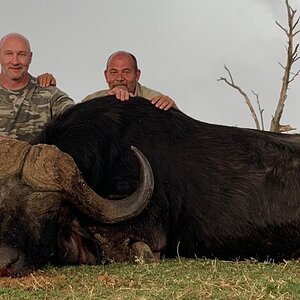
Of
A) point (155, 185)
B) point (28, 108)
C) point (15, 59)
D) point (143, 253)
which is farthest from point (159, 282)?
point (15, 59)

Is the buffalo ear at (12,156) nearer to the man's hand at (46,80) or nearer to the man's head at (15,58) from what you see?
the man's head at (15,58)

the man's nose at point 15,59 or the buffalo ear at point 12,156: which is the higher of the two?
the man's nose at point 15,59

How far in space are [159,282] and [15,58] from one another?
3829mm

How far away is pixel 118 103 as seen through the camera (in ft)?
19.6

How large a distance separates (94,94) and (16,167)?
10.6ft

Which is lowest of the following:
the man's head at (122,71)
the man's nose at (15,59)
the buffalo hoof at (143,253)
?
the buffalo hoof at (143,253)

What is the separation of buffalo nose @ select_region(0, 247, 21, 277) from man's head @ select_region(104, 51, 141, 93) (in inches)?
145

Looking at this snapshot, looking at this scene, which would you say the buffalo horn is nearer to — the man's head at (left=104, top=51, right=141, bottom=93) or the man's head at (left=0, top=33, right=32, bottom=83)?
the man's head at (left=0, top=33, right=32, bottom=83)

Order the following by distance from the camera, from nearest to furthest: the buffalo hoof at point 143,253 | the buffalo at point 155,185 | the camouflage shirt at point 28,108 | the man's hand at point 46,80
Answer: the buffalo at point 155,185 → the buffalo hoof at point 143,253 → the camouflage shirt at point 28,108 → the man's hand at point 46,80

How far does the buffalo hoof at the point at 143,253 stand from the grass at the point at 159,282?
0.19 meters

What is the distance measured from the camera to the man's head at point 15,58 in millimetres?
7461

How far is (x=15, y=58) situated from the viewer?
24.4 ft

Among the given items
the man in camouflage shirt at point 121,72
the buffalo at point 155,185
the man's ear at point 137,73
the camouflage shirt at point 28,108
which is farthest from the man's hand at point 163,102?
the man's ear at point 137,73

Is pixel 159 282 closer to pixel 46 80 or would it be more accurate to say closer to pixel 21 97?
pixel 21 97
